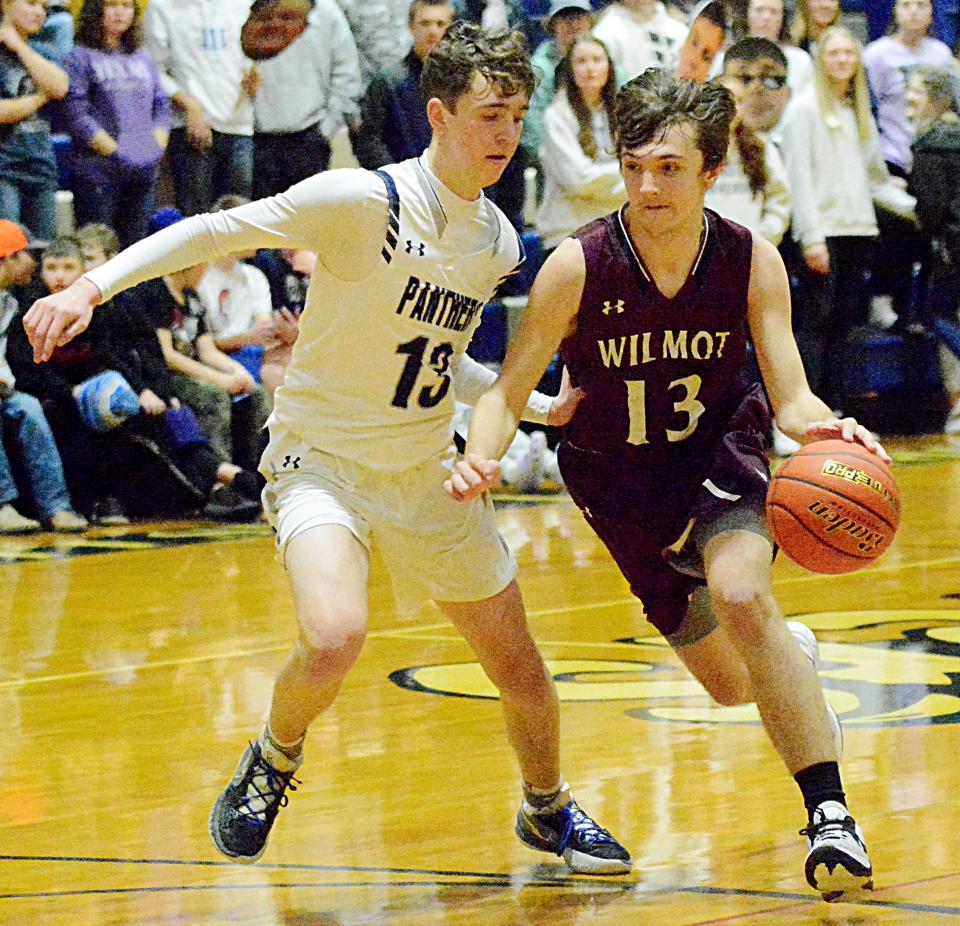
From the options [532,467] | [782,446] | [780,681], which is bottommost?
[782,446]

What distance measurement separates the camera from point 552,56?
11.5 m

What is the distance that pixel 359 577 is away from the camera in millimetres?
4012

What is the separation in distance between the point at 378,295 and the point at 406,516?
18.8 inches

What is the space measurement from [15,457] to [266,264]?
1.91 m

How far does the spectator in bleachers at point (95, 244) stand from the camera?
933 cm

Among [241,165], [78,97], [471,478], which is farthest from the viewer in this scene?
[241,165]

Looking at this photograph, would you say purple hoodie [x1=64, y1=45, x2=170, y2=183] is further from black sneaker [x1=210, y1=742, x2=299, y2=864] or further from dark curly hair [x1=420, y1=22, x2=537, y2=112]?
black sneaker [x1=210, y1=742, x2=299, y2=864]

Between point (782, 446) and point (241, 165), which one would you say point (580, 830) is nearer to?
point (241, 165)

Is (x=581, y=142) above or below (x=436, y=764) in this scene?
below

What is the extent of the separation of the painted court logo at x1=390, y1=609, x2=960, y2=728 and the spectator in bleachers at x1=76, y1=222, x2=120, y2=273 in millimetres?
3763

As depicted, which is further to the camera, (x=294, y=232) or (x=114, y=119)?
(x=114, y=119)

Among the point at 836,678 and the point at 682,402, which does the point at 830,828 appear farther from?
the point at 836,678

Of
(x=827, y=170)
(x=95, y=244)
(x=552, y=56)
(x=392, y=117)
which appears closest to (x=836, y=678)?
(x=95, y=244)

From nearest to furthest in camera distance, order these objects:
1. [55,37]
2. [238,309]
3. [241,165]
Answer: [55,37] → [238,309] → [241,165]
